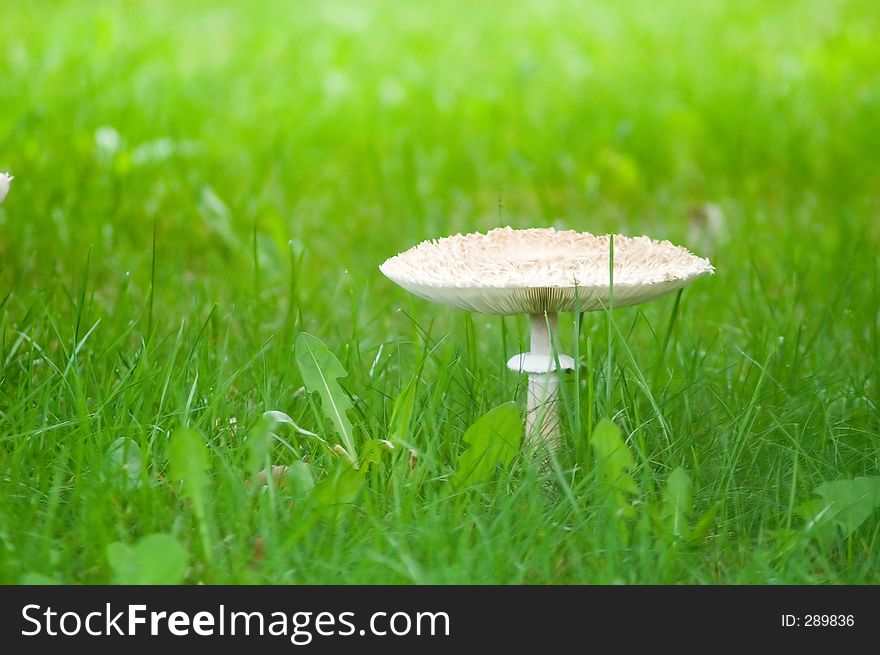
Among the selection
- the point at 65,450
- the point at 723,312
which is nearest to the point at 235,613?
the point at 65,450

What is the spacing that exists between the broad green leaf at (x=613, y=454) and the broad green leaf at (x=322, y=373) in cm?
67

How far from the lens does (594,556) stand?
2.43 meters

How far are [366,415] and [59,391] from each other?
833mm

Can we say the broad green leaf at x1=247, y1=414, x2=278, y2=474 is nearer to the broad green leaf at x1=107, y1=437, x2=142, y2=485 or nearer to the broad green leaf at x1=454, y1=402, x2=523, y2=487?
Answer: the broad green leaf at x1=107, y1=437, x2=142, y2=485

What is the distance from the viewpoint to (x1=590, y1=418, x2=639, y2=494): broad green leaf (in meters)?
2.58

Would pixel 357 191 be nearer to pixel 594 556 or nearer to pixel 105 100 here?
pixel 105 100

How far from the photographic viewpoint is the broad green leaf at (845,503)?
8.39 ft

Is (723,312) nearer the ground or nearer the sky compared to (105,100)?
nearer the ground

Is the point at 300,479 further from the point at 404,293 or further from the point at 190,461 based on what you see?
the point at 404,293

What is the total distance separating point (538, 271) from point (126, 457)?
109 centimetres

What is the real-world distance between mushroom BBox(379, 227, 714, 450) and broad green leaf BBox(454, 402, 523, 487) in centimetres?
12

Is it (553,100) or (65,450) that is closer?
(65,450)

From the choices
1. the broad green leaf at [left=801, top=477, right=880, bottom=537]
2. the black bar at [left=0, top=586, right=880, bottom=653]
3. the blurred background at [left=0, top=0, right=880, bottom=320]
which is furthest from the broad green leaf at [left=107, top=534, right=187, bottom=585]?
the blurred background at [left=0, top=0, right=880, bottom=320]

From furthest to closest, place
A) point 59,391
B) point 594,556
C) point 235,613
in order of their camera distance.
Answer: point 59,391 < point 594,556 < point 235,613
